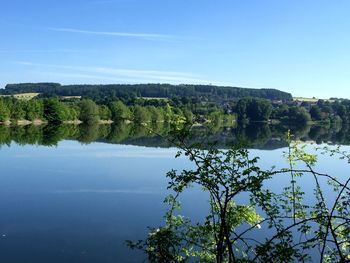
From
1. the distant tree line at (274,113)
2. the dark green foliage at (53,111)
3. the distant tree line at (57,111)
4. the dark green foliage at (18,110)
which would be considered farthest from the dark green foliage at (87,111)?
the distant tree line at (274,113)

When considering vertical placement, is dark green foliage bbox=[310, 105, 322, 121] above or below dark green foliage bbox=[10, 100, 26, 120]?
above

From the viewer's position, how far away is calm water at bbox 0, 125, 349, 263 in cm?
1814

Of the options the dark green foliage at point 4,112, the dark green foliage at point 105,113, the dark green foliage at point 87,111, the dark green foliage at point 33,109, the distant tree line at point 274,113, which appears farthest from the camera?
the distant tree line at point 274,113

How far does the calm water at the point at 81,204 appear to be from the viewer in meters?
18.1

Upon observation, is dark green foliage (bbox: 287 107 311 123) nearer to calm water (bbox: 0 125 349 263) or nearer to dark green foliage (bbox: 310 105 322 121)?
dark green foliage (bbox: 310 105 322 121)

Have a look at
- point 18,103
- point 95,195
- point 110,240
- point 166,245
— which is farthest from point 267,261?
point 18,103

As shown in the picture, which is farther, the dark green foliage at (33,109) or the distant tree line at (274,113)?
the distant tree line at (274,113)

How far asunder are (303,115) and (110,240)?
142759 millimetres

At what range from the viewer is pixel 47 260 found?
1684 cm

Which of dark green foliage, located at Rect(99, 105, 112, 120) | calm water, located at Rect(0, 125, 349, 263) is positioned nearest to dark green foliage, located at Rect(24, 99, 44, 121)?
dark green foliage, located at Rect(99, 105, 112, 120)

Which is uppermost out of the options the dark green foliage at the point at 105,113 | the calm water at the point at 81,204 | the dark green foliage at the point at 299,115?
the dark green foliage at the point at 299,115

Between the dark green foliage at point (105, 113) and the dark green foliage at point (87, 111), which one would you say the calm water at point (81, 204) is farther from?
the dark green foliage at point (105, 113)

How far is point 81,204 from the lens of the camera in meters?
25.9

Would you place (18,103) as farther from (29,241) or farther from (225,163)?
(225,163)
